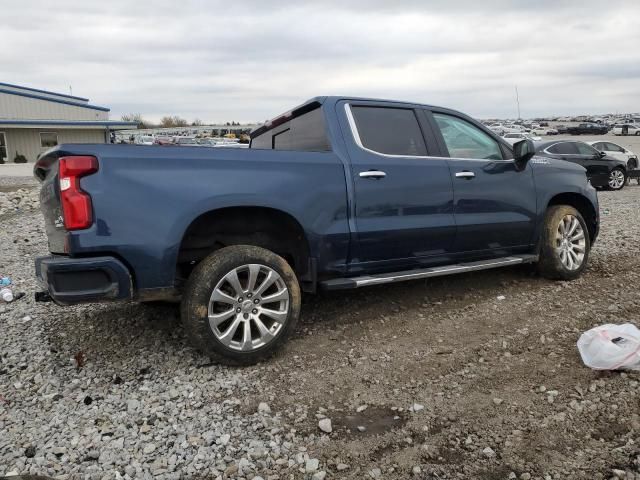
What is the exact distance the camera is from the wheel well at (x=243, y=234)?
3.75 meters

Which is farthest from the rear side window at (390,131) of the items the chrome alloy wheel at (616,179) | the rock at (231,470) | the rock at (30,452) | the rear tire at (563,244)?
the chrome alloy wheel at (616,179)

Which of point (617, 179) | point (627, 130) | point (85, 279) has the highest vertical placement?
point (627, 130)

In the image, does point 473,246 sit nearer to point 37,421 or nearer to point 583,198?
point 583,198

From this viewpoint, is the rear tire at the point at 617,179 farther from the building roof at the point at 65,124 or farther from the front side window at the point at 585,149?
the building roof at the point at 65,124

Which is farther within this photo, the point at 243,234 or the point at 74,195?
the point at 243,234

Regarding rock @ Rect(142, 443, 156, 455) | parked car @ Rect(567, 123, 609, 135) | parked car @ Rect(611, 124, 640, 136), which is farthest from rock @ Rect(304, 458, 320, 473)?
parked car @ Rect(611, 124, 640, 136)

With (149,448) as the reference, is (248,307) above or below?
above

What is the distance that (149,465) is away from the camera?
2.65 metres

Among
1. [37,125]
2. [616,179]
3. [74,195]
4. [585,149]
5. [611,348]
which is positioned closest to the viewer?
[74,195]

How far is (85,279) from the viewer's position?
126 inches

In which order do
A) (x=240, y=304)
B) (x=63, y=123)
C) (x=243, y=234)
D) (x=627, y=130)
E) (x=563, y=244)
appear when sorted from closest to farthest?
1. (x=240, y=304)
2. (x=243, y=234)
3. (x=563, y=244)
4. (x=63, y=123)
5. (x=627, y=130)

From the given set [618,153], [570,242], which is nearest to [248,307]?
[570,242]

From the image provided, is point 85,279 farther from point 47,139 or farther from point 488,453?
point 47,139

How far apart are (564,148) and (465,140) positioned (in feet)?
40.7
